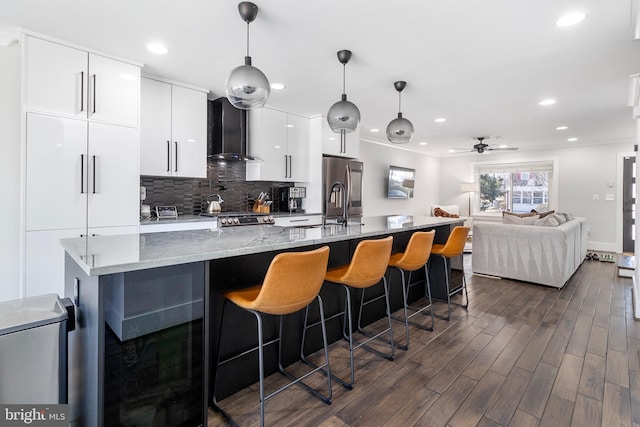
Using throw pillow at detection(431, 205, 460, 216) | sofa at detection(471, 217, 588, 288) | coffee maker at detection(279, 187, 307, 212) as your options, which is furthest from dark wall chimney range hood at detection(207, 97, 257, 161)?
throw pillow at detection(431, 205, 460, 216)

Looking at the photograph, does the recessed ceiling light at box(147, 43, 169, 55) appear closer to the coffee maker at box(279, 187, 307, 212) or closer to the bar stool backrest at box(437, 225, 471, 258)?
the coffee maker at box(279, 187, 307, 212)

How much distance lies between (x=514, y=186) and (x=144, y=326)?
29.7 feet

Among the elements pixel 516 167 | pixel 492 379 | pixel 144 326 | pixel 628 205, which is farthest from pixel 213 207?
pixel 628 205

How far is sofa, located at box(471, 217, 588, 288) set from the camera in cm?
416

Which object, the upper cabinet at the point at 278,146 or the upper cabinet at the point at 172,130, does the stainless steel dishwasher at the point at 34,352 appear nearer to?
the upper cabinet at the point at 172,130

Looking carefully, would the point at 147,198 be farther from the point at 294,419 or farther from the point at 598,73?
the point at 598,73

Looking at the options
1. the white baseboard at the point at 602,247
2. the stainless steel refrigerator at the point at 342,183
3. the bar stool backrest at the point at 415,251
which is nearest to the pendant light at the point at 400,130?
the bar stool backrest at the point at 415,251

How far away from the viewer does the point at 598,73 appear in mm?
3184

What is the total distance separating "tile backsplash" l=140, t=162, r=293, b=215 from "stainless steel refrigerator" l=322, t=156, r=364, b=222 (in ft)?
2.04

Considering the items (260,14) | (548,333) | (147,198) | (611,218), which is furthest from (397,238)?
(611,218)

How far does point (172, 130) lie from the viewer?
3576 mm

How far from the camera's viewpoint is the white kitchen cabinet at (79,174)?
2525mm

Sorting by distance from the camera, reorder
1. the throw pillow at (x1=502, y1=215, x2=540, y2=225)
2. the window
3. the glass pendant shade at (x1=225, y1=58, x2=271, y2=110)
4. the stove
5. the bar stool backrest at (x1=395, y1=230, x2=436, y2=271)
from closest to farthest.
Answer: the glass pendant shade at (x1=225, y1=58, x2=271, y2=110)
the bar stool backrest at (x1=395, y1=230, x2=436, y2=271)
the stove
the throw pillow at (x1=502, y1=215, x2=540, y2=225)
the window

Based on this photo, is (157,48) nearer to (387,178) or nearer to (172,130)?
(172,130)
